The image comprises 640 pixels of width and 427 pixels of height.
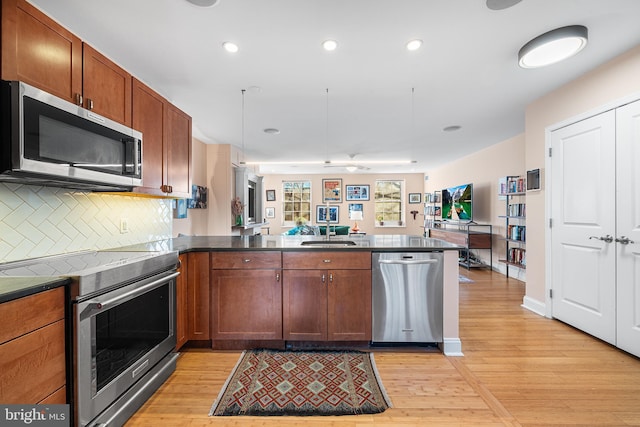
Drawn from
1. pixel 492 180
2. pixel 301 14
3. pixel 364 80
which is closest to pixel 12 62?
pixel 301 14

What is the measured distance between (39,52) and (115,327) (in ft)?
4.86

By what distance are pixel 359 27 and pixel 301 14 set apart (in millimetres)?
424

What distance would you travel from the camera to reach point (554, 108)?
3000 mm

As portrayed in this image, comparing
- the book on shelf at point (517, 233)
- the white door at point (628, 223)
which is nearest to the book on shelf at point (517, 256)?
the book on shelf at point (517, 233)

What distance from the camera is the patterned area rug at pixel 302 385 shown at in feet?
5.45

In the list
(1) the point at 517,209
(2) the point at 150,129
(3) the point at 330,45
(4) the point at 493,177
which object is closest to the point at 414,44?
(3) the point at 330,45

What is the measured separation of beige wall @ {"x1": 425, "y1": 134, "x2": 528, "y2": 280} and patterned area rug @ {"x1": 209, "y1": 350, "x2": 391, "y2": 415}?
4036mm

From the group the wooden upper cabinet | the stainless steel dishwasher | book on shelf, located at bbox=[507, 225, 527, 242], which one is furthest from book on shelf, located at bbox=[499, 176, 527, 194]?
the wooden upper cabinet

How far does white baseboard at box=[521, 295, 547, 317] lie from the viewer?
3.09 m

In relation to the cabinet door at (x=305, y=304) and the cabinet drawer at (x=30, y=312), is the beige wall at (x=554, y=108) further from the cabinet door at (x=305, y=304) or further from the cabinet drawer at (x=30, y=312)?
the cabinet drawer at (x=30, y=312)

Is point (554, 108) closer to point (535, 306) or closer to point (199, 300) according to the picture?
point (535, 306)

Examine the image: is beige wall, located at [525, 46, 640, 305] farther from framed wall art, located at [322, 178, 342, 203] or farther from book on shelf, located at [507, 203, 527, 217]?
framed wall art, located at [322, 178, 342, 203]

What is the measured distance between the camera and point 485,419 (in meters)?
1.57

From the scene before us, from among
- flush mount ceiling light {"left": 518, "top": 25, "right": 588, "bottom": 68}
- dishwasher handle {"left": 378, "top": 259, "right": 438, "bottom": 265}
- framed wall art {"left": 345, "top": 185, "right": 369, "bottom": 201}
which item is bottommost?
dishwasher handle {"left": 378, "top": 259, "right": 438, "bottom": 265}
